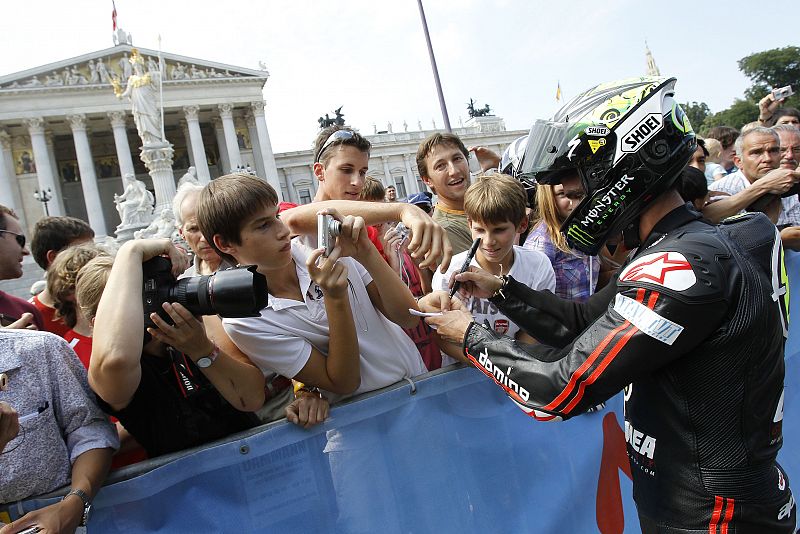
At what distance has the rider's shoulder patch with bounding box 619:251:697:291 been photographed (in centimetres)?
128

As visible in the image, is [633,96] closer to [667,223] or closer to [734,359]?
[667,223]

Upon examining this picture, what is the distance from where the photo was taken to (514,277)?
2.68 metres

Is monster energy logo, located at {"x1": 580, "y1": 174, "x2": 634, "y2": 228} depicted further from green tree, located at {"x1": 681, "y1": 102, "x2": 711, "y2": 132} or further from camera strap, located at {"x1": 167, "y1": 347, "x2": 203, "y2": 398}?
green tree, located at {"x1": 681, "y1": 102, "x2": 711, "y2": 132}

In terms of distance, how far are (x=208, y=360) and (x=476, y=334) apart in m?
0.89

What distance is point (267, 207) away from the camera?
2129 millimetres

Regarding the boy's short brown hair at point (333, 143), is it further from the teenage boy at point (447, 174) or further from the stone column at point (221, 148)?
the stone column at point (221, 148)

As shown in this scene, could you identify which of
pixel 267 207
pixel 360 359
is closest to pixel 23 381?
pixel 267 207

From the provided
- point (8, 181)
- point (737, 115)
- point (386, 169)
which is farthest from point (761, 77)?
point (8, 181)

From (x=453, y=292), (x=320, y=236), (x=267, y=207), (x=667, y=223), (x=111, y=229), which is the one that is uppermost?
(x=111, y=229)

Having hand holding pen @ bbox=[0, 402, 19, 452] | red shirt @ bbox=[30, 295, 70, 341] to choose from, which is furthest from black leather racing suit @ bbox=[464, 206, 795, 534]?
red shirt @ bbox=[30, 295, 70, 341]

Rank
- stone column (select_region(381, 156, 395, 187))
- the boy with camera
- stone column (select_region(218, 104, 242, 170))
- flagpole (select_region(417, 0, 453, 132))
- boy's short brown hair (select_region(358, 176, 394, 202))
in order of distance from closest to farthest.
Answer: the boy with camera, boy's short brown hair (select_region(358, 176, 394, 202)), flagpole (select_region(417, 0, 453, 132)), stone column (select_region(218, 104, 242, 170)), stone column (select_region(381, 156, 395, 187))

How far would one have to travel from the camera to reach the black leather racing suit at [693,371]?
130 centimetres

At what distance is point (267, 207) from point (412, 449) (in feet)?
3.58

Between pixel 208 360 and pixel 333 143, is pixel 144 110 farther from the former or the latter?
pixel 208 360
